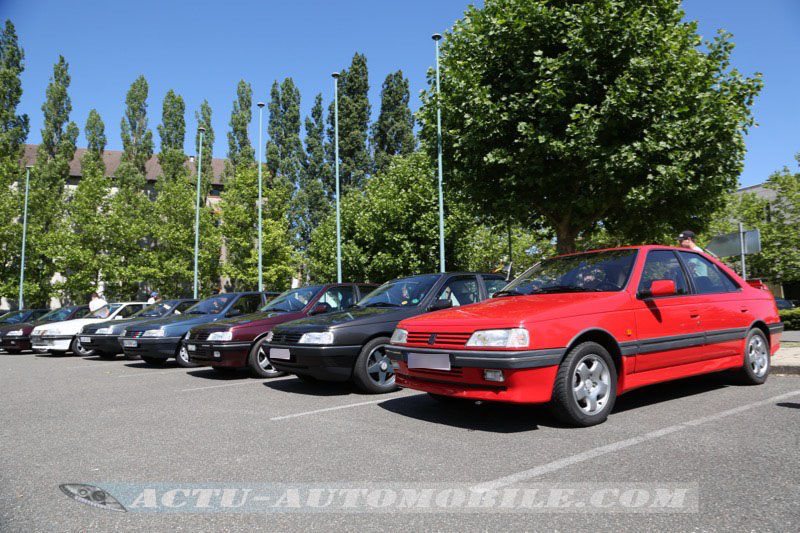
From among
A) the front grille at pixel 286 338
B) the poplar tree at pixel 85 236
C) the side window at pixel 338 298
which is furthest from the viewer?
the poplar tree at pixel 85 236

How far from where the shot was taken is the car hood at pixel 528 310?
457cm

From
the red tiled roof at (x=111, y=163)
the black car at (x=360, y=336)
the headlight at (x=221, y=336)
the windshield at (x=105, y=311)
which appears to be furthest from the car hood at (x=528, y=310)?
the red tiled roof at (x=111, y=163)

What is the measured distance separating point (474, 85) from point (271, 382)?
8.08 m

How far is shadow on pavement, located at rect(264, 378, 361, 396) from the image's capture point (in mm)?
7129

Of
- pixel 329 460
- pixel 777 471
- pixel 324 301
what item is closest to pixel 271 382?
pixel 324 301

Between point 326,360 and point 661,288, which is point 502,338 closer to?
point 661,288

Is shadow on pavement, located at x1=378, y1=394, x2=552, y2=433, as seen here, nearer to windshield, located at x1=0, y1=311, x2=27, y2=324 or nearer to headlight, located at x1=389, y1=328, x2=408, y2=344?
headlight, located at x1=389, y1=328, x2=408, y2=344

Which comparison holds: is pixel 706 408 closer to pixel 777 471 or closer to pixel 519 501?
pixel 777 471

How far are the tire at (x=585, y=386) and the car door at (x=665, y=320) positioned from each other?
0.44 m

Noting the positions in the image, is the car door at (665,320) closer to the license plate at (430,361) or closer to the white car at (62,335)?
the license plate at (430,361)

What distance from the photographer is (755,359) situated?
256 inches

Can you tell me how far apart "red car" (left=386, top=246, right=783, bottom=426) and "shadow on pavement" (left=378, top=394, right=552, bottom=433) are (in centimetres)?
26

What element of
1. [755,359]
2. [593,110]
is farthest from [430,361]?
[593,110]

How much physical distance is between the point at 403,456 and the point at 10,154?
4530 cm
